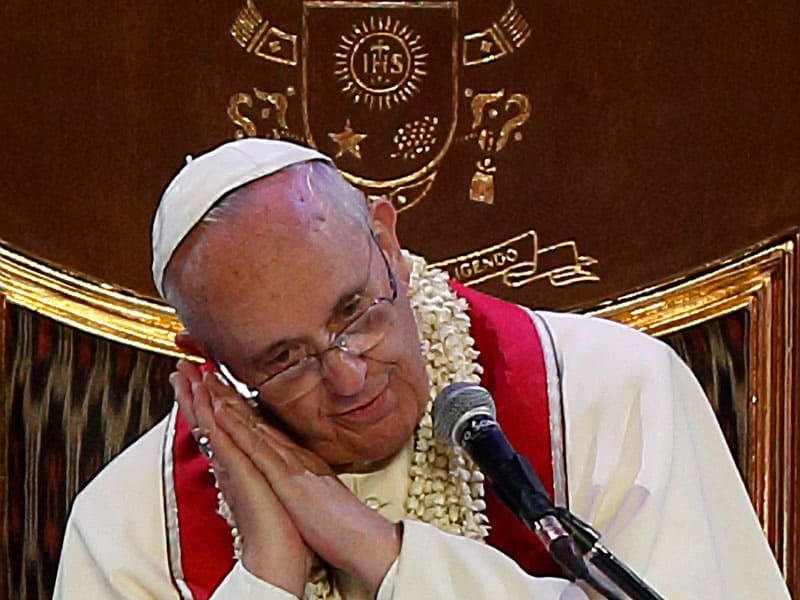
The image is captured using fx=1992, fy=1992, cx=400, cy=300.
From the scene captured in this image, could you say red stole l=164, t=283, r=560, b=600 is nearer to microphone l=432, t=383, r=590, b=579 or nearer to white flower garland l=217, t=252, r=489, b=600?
white flower garland l=217, t=252, r=489, b=600

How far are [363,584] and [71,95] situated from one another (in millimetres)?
1501

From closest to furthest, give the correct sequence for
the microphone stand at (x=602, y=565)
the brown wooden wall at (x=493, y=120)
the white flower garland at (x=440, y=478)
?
the microphone stand at (x=602, y=565) < the white flower garland at (x=440, y=478) < the brown wooden wall at (x=493, y=120)

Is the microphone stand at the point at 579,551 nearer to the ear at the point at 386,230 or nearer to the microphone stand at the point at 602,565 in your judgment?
the microphone stand at the point at 602,565

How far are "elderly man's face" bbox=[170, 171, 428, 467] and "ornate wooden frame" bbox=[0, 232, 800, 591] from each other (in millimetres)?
1238

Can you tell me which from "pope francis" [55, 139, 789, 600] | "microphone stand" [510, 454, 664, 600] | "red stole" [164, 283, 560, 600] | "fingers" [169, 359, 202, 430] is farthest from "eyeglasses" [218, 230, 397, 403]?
"microphone stand" [510, 454, 664, 600]

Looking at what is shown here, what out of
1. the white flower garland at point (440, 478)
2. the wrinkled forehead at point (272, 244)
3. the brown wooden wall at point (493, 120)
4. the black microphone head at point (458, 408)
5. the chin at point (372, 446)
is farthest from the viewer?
the brown wooden wall at point (493, 120)

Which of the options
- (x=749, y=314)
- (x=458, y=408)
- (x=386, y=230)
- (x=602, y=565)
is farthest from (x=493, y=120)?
(x=602, y=565)

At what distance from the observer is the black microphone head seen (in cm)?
216

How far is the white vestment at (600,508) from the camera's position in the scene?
2.40 metres

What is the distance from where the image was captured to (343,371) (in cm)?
235

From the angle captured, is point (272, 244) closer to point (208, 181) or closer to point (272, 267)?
point (272, 267)

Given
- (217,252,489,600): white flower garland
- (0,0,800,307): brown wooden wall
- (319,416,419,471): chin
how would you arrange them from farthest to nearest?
(0,0,800,307): brown wooden wall
(217,252,489,600): white flower garland
(319,416,419,471): chin

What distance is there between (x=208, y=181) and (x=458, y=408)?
0.45m

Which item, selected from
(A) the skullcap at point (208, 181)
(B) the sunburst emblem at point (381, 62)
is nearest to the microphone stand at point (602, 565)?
(A) the skullcap at point (208, 181)
